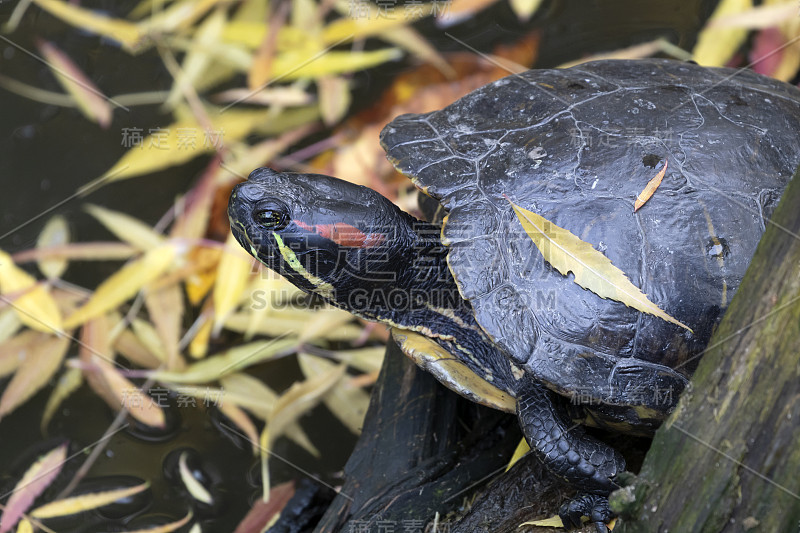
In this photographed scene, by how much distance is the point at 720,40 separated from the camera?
285 cm

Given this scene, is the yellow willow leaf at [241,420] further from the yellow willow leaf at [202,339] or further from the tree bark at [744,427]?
the tree bark at [744,427]

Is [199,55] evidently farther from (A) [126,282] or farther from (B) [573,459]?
(B) [573,459]

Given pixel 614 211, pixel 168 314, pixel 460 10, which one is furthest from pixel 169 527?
pixel 460 10

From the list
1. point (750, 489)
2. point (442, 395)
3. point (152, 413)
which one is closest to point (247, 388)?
point (152, 413)

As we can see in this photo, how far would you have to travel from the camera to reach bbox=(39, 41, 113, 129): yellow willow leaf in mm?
2910

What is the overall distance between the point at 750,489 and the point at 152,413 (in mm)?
1930

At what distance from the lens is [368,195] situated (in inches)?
71.6

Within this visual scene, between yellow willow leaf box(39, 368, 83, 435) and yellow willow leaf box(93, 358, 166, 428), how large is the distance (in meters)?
0.08

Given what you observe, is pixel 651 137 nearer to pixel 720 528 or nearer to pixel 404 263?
pixel 404 263

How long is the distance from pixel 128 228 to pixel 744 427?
7.71 ft

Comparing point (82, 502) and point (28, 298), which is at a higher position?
point (28, 298)

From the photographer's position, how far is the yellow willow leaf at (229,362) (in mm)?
2461

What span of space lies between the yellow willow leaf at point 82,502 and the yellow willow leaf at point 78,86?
1.55 metres

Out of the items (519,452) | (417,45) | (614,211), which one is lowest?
(519,452)
